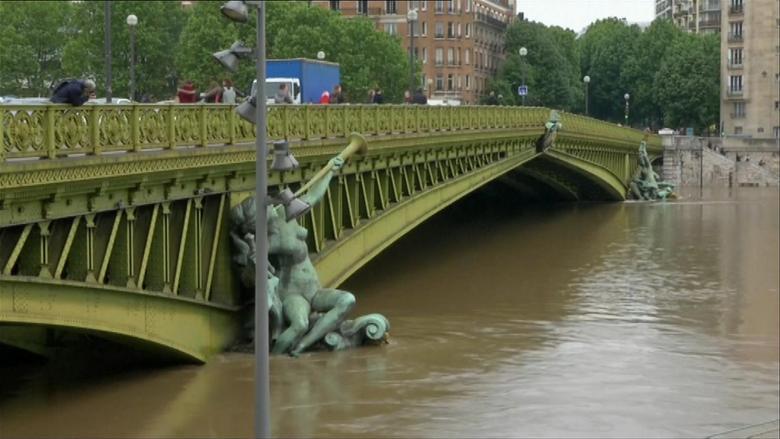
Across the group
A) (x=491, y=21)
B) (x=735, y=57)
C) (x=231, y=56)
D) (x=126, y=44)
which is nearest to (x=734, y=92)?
(x=735, y=57)

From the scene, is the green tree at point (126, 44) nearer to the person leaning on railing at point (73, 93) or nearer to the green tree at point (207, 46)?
the green tree at point (207, 46)

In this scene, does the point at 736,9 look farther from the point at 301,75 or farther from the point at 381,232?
the point at 381,232

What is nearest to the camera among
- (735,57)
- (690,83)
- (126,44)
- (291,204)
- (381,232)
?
(291,204)

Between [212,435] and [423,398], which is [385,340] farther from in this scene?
[212,435]

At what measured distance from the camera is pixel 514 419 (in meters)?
24.0

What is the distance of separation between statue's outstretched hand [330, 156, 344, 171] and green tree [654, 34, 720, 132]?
10002 cm

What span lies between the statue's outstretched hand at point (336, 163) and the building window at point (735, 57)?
3764 inches

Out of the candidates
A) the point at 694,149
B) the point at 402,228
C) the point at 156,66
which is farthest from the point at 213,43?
the point at 402,228

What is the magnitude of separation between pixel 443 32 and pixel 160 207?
113777 mm

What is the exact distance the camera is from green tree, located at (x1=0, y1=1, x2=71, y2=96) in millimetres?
87750

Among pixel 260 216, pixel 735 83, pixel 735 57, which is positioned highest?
pixel 735 57

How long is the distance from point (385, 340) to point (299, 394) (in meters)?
5.18

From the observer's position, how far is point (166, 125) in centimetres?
2341

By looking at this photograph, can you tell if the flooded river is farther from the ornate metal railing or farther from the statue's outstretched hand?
the ornate metal railing
